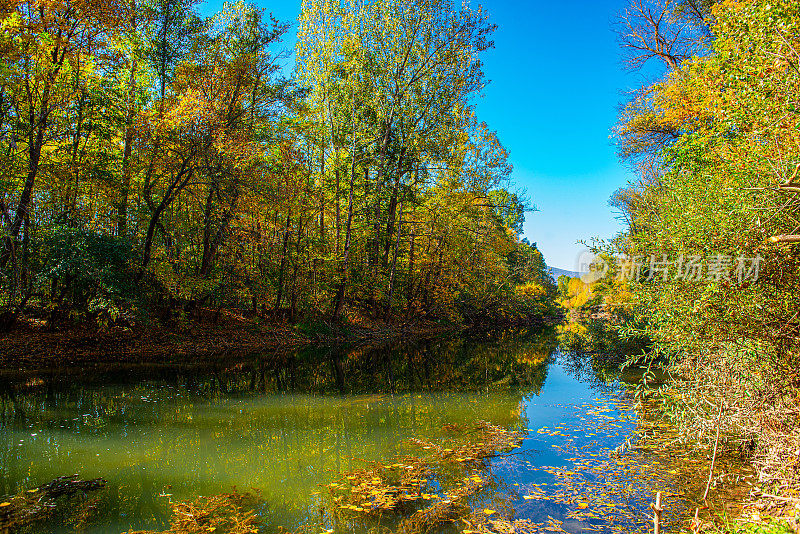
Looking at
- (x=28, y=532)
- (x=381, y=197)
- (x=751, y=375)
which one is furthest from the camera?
(x=381, y=197)

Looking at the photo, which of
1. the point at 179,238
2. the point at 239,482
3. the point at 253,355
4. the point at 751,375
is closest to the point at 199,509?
the point at 239,482

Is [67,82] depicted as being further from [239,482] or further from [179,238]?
[239,482]

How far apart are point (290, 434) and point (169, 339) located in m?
10.3

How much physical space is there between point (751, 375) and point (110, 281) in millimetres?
14830

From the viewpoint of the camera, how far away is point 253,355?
51.8 ft

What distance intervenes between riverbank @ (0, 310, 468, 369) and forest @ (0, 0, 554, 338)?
0.53 m

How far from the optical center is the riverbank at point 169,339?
1227 centimetres

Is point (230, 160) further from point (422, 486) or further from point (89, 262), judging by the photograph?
point (422, 486)

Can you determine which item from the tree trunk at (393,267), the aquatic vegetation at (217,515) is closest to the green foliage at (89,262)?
the aquatic vegetation at (217,515)

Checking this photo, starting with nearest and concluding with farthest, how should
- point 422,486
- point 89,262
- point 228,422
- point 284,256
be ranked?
point 422,486, point 228,422, point 89,262, point 284,256

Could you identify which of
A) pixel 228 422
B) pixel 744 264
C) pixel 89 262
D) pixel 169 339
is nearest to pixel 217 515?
pixel 228 422

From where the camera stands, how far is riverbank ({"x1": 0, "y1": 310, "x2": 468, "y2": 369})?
1227 centimetres

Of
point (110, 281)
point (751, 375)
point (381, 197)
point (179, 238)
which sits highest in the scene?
point (381, 197)

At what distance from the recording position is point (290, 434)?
24.3 feet
